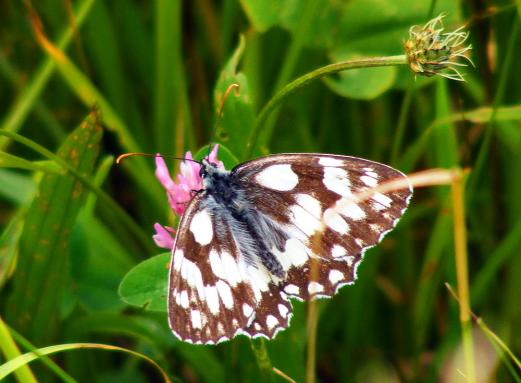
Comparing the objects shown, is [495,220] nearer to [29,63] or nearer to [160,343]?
[160,343]

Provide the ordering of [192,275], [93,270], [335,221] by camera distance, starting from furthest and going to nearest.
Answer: [93,270], [335,221], [192,275]

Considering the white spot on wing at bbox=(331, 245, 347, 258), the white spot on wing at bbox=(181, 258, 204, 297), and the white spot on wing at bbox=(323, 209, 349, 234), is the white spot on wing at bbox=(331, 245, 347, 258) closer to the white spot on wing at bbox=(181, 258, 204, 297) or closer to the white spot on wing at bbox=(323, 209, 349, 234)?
the white spot on wing at bbox=(323, 209, 349, 234)

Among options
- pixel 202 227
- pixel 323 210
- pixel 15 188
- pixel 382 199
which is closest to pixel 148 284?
pixel 202 227

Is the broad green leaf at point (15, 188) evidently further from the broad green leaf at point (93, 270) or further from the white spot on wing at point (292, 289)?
the white spot on wing at point (292, 289)

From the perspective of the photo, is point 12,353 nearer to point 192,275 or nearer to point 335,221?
point 192,275

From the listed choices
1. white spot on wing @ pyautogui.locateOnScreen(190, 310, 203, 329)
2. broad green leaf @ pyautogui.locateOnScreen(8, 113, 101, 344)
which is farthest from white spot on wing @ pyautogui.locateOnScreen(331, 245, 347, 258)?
broad green leaf @ pyautogui.locateOnScreen(8, 113, 101, 344)

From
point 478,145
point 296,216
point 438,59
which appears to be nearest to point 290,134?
point 478,145

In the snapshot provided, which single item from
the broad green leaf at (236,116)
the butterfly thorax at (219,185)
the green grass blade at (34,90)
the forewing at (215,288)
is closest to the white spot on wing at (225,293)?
the forewing at (215,288)
